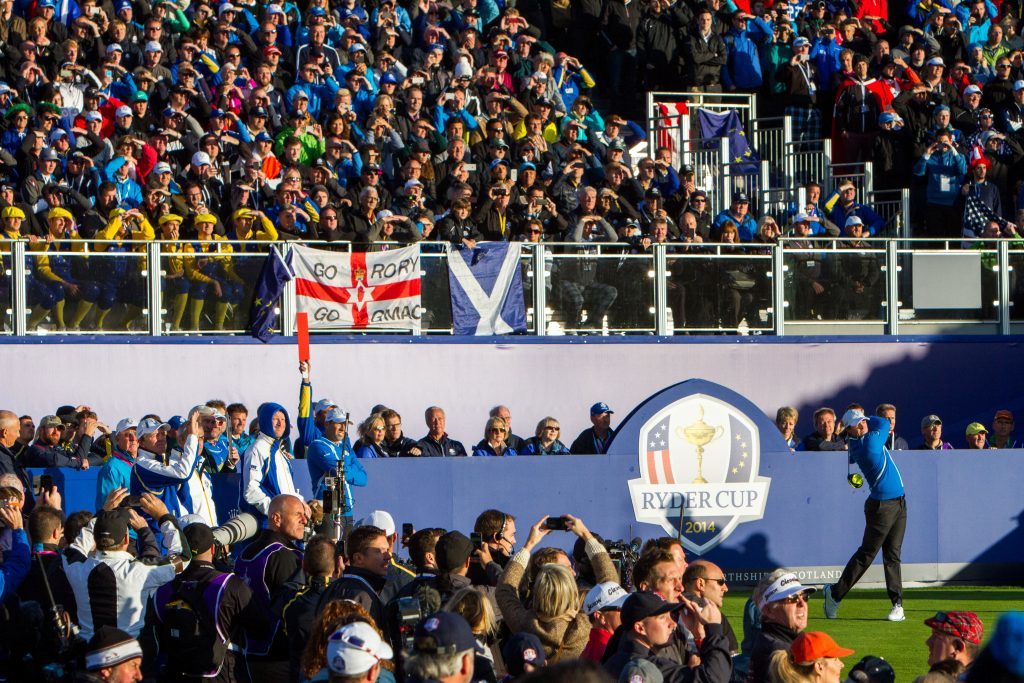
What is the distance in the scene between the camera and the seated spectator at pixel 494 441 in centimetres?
1731

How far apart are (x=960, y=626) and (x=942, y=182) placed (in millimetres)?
16777

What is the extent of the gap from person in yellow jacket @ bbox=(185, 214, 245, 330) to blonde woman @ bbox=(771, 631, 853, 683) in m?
12.7

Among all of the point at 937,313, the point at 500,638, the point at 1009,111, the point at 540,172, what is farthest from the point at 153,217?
the point at 1009,111

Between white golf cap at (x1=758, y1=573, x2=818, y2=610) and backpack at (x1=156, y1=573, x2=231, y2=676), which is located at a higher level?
white golf cap at (x1=758, y1=573, x2=818, y2=610)

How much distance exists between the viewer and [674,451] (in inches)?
688

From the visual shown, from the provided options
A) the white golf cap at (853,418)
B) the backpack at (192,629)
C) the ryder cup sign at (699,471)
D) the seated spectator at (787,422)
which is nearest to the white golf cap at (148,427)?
the ryder cup sign at (699,471)

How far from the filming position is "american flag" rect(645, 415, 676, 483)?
17422 millimetres

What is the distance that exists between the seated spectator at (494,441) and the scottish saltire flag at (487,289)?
3039 mm

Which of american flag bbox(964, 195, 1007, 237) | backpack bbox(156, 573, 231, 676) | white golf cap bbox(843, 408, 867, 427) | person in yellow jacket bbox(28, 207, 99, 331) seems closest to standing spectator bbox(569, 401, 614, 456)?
white golf cap bbox(843, 408, 867, 427)

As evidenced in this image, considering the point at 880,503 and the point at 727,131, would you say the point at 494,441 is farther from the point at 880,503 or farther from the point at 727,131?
the point at 727,131

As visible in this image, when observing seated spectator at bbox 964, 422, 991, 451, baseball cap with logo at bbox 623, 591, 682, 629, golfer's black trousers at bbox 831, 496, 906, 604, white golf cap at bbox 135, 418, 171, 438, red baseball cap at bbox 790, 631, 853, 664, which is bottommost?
golfer's black trousers at bbox 831, 496, 906, 604

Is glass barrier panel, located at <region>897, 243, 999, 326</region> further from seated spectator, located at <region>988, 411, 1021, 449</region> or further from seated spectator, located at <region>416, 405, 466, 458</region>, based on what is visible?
seated spectator, located at <region>416, 405, 466, 458</region>

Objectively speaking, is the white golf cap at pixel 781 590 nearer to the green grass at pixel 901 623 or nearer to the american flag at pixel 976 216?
the green grass at pixel 901 623

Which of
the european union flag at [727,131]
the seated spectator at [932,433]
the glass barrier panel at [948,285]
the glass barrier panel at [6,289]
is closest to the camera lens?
the seated spectator at [932,433]
